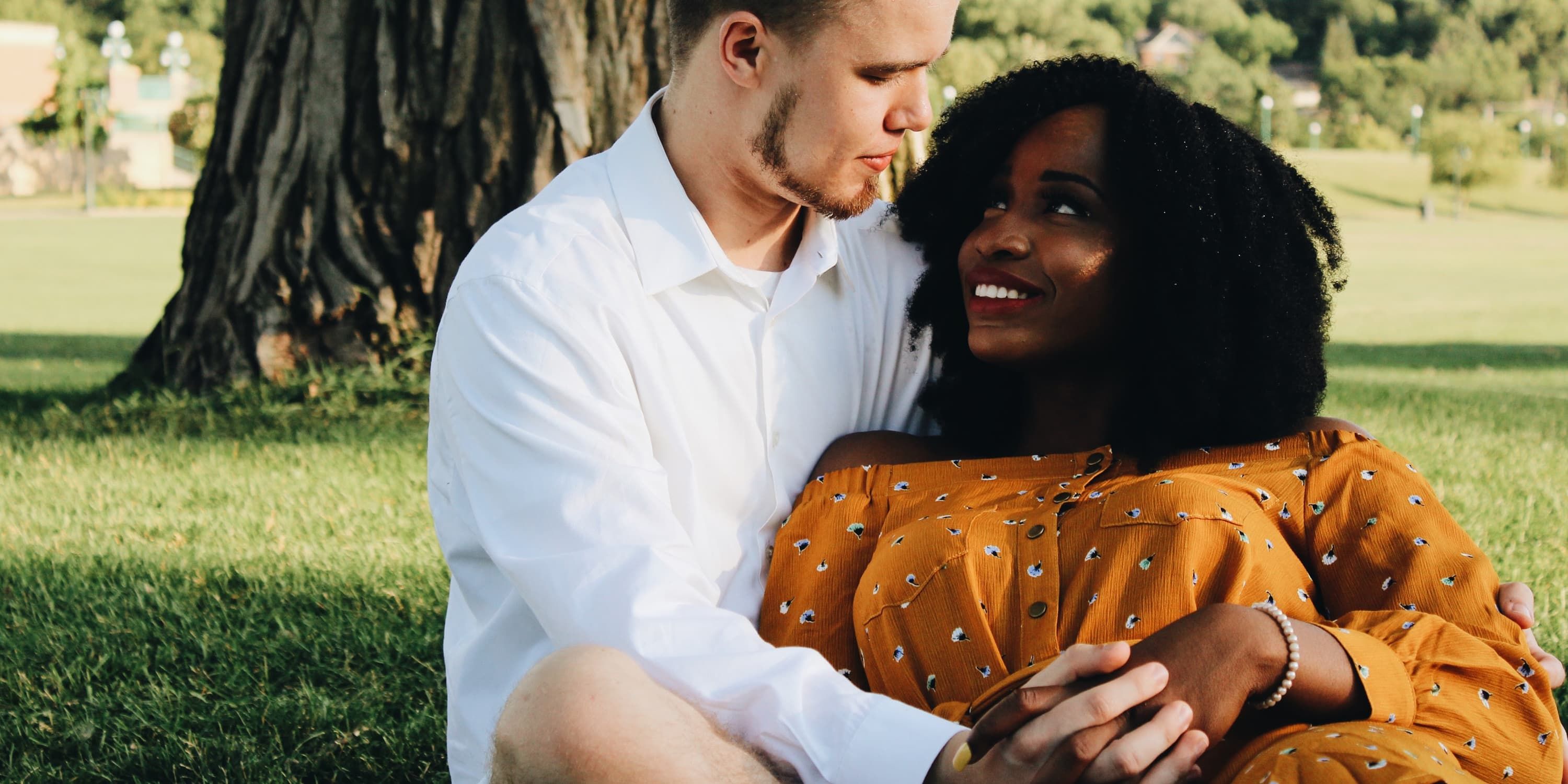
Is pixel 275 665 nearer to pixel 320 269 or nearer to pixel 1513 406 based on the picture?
pixel 320 269

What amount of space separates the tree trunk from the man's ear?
11.1 feet

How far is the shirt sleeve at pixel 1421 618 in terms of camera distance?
2043 millimetres

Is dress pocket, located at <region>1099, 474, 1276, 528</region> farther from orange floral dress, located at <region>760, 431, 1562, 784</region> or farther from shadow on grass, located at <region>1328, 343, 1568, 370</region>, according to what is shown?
shadow on grass, located at <region>1328, 343, 1568, 370</region>

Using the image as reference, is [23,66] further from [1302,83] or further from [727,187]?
[727,187]

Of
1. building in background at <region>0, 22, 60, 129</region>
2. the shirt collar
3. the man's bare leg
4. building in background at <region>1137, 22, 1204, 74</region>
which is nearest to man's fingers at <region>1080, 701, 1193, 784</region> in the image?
the man's bare leg

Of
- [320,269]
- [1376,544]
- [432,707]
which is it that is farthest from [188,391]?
[1376,544]

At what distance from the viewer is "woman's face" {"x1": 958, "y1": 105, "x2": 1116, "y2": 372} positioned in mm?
2695

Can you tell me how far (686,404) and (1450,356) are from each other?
9674 millimetres

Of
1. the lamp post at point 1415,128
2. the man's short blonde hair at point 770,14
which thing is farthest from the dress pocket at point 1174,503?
the lamp post at point 1415,128

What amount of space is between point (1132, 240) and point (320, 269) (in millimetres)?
4477

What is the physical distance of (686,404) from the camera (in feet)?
8.41

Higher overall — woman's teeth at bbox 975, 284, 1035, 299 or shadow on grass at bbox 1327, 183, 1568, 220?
woman's teeth at bbox 975, 284, 1035, 299

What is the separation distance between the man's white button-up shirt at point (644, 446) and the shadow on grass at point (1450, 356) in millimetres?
8025

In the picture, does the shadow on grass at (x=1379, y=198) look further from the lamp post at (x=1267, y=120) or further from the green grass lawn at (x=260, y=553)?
→ the green grass lawn at (x=260, y=553)
